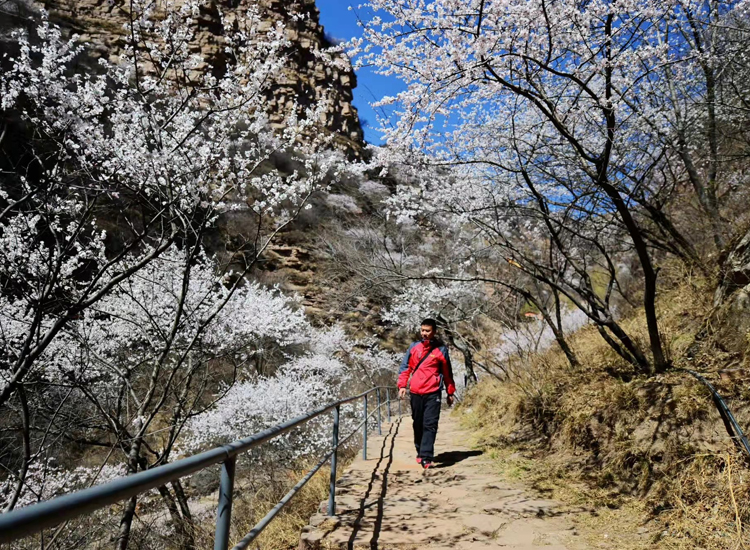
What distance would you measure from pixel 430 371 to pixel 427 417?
538mm

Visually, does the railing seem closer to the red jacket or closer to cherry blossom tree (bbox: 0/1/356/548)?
cherry blossom tree (bbox: 0/1/356/548)

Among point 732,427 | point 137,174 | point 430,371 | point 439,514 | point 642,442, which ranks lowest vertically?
point 439,514

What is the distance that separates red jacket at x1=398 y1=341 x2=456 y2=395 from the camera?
5512 millimetres

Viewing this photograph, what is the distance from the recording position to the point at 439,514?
12.7 feet

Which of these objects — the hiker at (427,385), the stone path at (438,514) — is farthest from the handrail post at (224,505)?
the hiker at (427,385)

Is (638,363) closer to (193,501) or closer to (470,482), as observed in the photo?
(470,482)

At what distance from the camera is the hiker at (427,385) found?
546 centimetres

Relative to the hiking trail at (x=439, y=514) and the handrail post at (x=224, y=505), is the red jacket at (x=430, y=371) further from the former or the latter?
A: the handrail post at (x=224, y=505)

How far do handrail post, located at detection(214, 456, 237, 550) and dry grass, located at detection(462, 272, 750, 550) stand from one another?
9.08 ft

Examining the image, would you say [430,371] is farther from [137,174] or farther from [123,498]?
[137,174]

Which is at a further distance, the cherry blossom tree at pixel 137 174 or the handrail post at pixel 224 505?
the cherry blossom tree at pixel 137 174

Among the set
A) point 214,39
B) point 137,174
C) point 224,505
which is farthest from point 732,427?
point 214,39

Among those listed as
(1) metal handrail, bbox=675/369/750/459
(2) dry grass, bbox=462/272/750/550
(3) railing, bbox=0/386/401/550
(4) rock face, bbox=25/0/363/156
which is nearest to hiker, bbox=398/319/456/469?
(2) dry grass, bbox=462/272/750/550

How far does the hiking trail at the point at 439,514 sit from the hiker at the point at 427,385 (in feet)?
1.11
